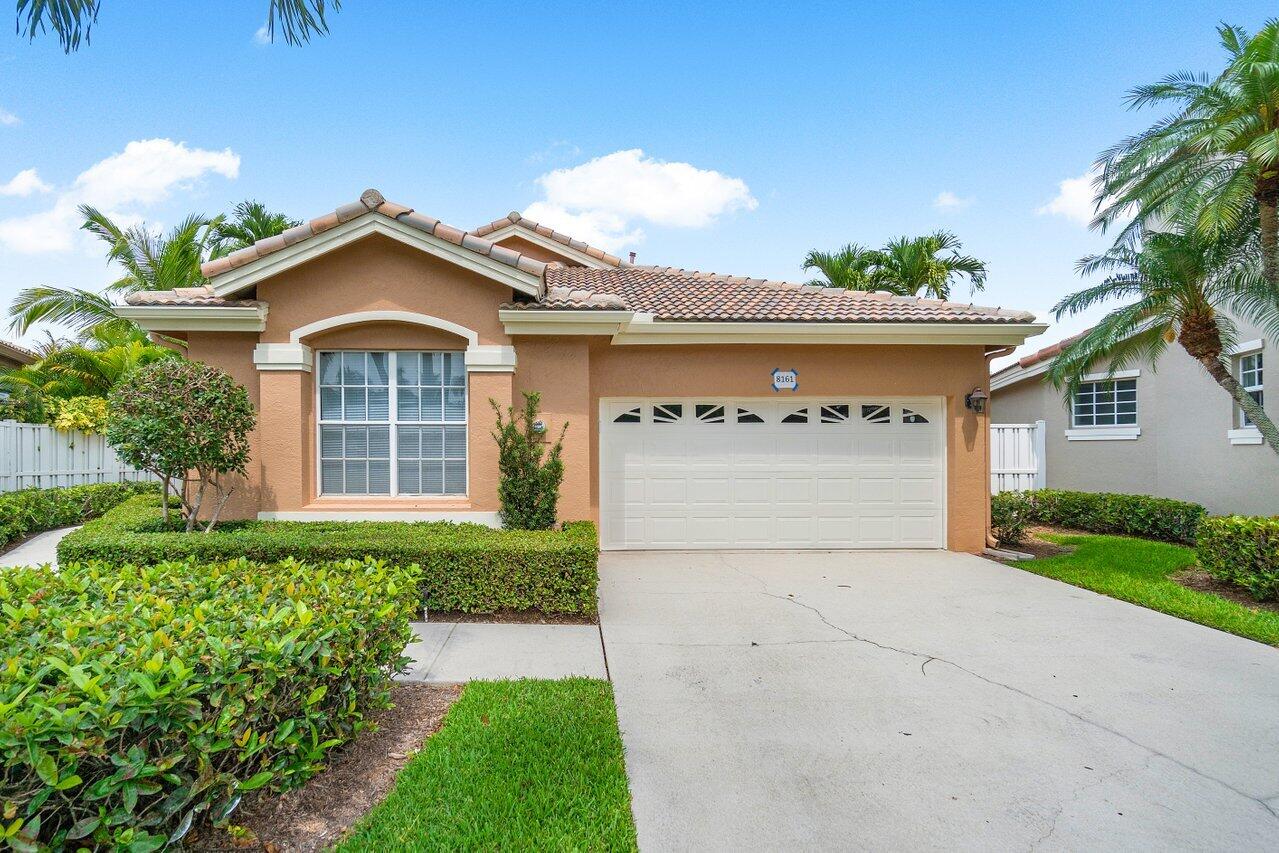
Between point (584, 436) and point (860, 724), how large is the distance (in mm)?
5638

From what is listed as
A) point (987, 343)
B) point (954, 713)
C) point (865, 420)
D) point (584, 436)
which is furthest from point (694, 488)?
point (954, 713)

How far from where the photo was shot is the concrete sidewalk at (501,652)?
531cm

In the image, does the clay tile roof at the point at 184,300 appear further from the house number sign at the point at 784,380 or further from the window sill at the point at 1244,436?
the window sill at the point at 1244,436

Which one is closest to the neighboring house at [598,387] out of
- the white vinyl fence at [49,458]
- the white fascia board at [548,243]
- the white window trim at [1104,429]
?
the white fascia board at [548,243]

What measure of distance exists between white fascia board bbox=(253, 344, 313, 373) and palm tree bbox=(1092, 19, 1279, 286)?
11858 millimetres

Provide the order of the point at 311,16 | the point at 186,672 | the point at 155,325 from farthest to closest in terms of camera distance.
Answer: the point at 155,325 < the point at 311,16 < the point at 186,672

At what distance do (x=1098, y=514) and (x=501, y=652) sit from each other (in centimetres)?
1273

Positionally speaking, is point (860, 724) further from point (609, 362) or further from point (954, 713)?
point (609, 362)

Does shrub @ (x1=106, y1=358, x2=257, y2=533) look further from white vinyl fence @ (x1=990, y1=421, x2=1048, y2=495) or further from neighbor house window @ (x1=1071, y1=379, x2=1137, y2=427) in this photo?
neighbor house window @ (x1=1071, y1=379, x2=1137, y2=427)

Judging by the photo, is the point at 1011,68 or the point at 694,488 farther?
the point at 1011,68

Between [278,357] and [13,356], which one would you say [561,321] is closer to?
[278,357]

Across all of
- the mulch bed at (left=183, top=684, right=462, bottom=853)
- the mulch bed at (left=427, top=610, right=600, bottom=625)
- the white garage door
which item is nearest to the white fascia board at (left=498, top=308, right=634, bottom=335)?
the white garage door

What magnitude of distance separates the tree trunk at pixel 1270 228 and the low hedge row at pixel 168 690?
11689 mm

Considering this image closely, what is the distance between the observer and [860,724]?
4484mm
